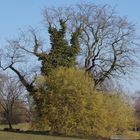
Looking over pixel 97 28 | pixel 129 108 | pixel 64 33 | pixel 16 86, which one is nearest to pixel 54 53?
pixel 64 33

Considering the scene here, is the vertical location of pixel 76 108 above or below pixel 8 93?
below

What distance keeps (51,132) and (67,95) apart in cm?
492

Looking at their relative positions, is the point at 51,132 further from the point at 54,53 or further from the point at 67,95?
the point at 54,53

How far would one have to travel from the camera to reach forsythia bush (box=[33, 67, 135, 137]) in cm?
5025

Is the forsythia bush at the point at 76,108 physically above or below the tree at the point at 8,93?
below

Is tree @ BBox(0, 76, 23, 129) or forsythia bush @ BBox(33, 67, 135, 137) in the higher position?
tree @ BBox(0, 76, 23, 129)

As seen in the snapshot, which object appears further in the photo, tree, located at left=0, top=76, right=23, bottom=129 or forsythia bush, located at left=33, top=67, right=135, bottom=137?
tree, located at left=0, top=76, right=23, bottom=129

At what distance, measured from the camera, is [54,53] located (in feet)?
186

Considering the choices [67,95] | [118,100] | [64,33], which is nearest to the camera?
[67,95]

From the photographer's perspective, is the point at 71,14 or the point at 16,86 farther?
the point at 16,86

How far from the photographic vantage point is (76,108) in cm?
5022

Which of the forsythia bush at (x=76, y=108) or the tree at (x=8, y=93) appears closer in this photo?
the forsythia bush at (x=76, y=108)

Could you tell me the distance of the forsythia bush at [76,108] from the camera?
50250mm

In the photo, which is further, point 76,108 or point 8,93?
point 8,93
